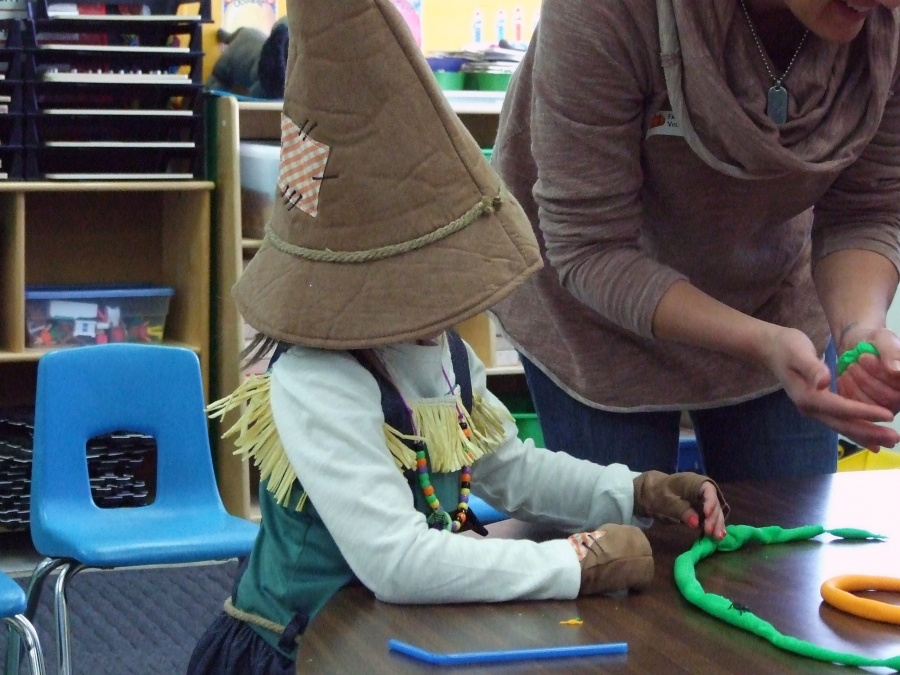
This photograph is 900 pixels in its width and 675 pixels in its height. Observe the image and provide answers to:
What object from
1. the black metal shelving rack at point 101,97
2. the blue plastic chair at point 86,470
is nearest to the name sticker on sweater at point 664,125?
the blue plastic chair at point 86,470

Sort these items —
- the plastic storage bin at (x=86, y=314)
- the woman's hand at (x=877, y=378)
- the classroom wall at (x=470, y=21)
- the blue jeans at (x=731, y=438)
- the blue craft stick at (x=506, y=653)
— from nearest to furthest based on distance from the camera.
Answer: the blue craft stick at (x=506, y=653) → the woman's hand at (x=877, y=378) → the blue jeans at (x=731, y=438) → the plastic storage bin at (x=86, y=314) → the classroom wall at (x=470, y=21)

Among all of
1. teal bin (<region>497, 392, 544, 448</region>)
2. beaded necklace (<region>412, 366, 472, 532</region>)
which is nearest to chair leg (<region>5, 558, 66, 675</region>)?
beaded necklace (<region>412, 366, 472, 532</region>)

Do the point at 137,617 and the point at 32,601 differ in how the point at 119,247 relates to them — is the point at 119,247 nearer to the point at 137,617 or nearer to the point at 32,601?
the point at 137,617

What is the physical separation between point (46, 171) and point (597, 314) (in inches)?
69.8

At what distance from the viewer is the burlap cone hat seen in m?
0.92

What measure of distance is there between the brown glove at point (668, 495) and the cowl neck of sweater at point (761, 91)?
13.2 inches

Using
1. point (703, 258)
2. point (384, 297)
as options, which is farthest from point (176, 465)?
point (384, 297)

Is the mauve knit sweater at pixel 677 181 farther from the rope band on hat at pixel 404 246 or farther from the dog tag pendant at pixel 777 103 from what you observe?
the rope band on hat at pixel 404 246

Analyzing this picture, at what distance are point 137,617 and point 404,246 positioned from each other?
176 cm

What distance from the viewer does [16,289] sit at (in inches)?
106

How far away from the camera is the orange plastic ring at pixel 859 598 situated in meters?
0.86

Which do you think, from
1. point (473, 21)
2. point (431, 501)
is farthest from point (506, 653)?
point (473, 21)

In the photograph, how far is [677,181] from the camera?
128cm

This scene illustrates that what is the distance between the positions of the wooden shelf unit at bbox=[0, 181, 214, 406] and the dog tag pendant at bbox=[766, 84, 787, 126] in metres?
1.80
